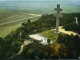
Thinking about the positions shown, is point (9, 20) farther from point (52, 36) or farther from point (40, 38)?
point (52, 36)

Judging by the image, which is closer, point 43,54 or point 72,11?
point 43,54

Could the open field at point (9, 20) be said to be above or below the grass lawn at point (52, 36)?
above

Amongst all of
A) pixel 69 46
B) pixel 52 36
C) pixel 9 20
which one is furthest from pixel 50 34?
pixel 9 20

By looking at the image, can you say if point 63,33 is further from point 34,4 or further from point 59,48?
point 34,4

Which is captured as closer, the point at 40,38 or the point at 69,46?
the point at 69,46

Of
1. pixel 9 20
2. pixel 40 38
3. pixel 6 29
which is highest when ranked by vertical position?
pixel 9 20

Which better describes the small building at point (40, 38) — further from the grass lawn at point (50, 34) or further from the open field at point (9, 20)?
the open field at point (9, 20)

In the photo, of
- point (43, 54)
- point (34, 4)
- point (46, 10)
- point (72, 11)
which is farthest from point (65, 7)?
point (43, 54)

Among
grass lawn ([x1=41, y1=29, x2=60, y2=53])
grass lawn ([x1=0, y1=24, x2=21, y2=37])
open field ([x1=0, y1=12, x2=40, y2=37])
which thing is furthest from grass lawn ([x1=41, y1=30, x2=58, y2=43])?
grass lawn ([x1=0, y1=24, x2=21, y2=37])

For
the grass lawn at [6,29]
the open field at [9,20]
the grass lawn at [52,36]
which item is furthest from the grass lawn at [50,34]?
the grass lawn at [6,29]
